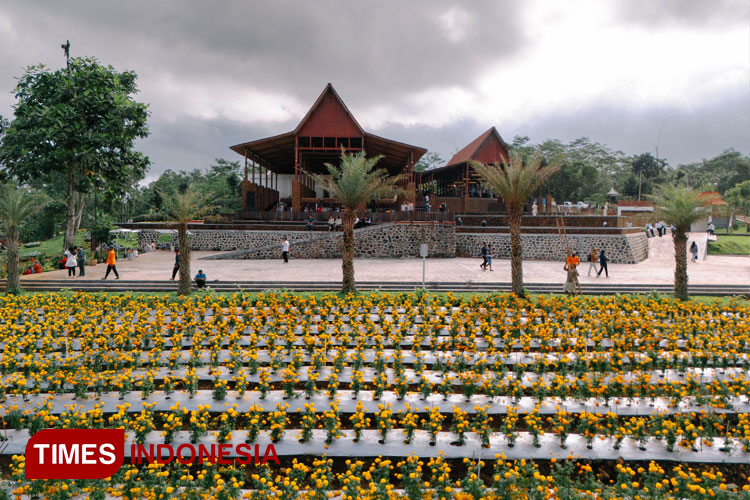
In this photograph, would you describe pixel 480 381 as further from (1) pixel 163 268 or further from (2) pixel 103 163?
(2) pixel 103 163

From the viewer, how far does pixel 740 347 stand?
957cm

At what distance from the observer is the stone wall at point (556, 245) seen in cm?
2738

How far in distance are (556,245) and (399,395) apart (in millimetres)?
23656

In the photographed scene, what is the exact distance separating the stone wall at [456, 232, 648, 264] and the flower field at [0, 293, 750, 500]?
15.6 metres

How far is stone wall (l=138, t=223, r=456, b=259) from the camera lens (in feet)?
89.5

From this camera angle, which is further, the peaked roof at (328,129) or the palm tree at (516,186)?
the peaked roof at (328,129)

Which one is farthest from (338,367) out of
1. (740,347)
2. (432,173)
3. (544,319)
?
(432,173)

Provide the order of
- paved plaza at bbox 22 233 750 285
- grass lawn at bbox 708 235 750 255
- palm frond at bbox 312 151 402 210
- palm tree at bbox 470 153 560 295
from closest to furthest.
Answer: palm tree at bbox 470 153 560 295, palm frond at bbox 312 151 402 210, paved plaza at bbox 22 233 750 285, grass lawn at bbox 708 235 750 255

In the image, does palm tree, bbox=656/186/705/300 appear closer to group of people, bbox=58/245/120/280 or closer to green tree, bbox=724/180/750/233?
group of people, bbox=58/245/120/280

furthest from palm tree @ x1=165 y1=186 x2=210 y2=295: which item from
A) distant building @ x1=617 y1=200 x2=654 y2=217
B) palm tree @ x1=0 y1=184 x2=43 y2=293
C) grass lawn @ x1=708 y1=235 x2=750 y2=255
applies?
distant building @ x1=617 y1=200 x2=654 y2=217

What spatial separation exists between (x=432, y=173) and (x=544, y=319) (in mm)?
35146

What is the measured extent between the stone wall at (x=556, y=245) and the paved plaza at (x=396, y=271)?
118cm

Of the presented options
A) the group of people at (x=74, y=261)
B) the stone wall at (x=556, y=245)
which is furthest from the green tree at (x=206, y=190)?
the stone wall at (x=556, y=245)

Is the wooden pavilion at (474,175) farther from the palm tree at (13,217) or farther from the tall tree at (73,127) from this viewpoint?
the palm tree at (13,217)
